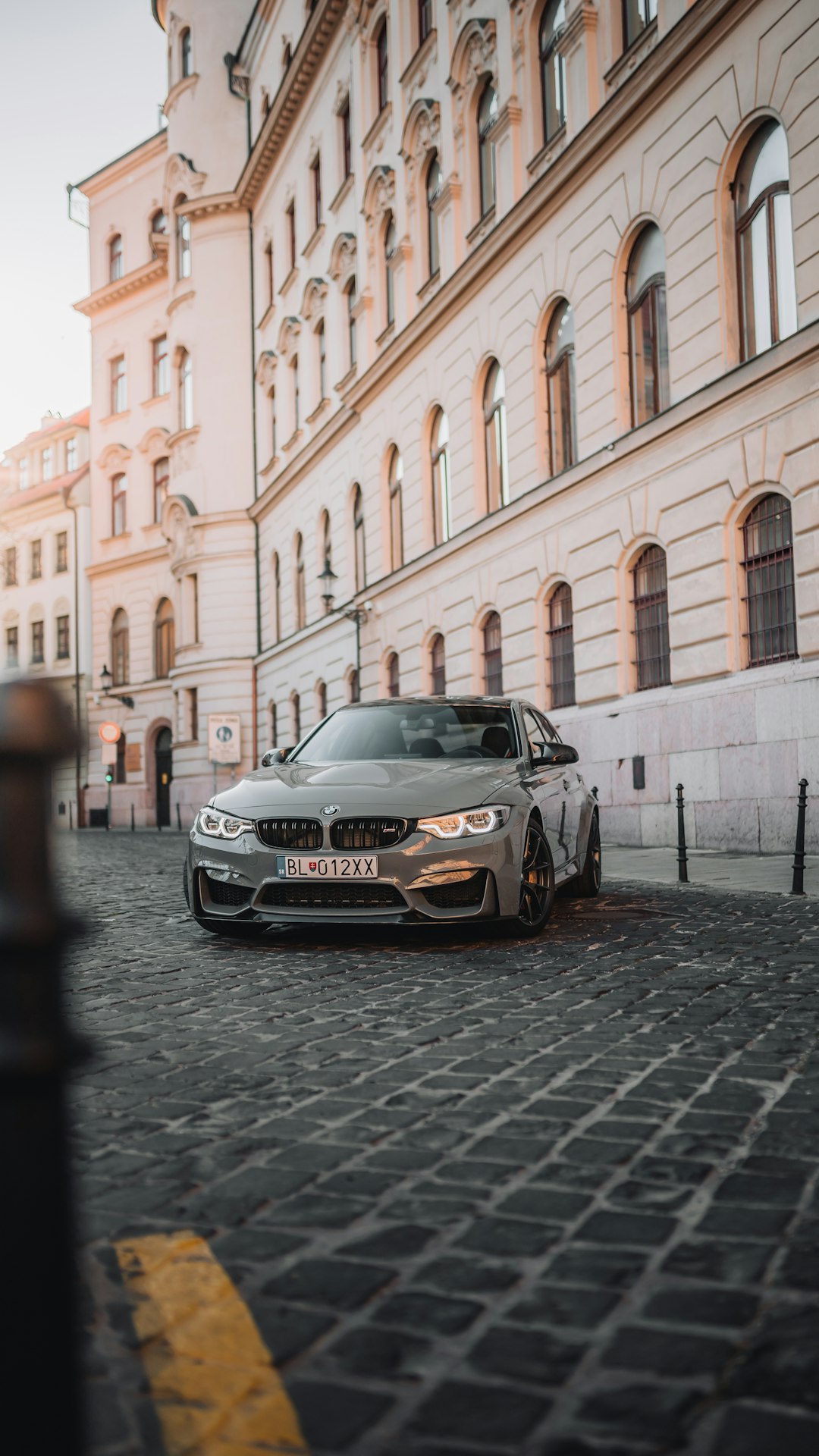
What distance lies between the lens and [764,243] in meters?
15.7

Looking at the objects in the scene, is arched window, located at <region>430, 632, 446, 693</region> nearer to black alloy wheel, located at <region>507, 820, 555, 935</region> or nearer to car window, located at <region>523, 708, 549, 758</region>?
→ car window, located at <region>523, 708, 549, 758</region>

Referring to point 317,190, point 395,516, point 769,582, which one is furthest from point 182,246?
point 769,582

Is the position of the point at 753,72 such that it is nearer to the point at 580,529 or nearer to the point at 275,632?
the point at 580,529

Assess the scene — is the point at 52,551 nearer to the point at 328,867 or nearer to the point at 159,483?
the point at 159,483

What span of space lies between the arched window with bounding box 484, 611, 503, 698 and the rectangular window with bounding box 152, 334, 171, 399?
28731 millimetres

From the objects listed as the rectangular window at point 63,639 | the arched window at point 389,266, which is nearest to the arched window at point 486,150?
the arched window at point 389,266

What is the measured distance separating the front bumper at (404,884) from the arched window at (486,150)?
18.9 meters

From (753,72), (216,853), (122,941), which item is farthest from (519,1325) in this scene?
(753,72)

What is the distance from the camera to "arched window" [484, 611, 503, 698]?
914 inches

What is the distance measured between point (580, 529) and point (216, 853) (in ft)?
43.7

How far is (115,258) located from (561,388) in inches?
1413

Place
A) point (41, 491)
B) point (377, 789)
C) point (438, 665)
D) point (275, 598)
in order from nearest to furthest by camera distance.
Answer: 1. point (377, 789)
2. point (438, 665)
3. point (275, 598)
4. point (41, 491)

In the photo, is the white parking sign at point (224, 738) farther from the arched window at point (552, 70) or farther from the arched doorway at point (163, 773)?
the arched window at point (552, 70)

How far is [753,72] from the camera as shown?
15531 mm
